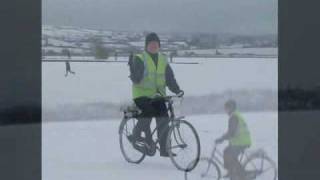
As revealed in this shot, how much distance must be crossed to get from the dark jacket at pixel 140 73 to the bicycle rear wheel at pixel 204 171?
0.36m

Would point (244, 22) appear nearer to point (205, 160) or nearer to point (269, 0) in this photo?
point (269, 0)

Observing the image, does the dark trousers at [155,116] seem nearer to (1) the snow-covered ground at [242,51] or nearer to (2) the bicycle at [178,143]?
(2) the bicycle at [178,143]

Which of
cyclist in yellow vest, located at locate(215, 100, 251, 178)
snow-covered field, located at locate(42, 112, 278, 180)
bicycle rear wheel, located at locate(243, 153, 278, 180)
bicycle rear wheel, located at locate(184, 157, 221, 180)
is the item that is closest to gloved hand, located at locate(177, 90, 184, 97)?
snow-covered field, located at locate(42, 112, 278, 180)

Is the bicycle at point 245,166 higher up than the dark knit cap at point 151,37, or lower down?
lower down

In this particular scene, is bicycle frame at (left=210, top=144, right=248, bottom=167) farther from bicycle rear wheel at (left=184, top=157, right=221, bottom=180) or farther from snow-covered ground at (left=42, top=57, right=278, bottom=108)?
snow-covered ground at (left=42, top=57, right=278, bottom=108)

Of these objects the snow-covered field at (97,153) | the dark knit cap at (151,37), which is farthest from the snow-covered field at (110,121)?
the dark knit cap at (151,37)

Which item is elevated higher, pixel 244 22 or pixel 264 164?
pixel 244 22

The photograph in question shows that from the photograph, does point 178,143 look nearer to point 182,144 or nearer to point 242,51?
point 182,144

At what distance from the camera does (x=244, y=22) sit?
12.1 feet

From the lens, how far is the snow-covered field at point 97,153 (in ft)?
11.5
